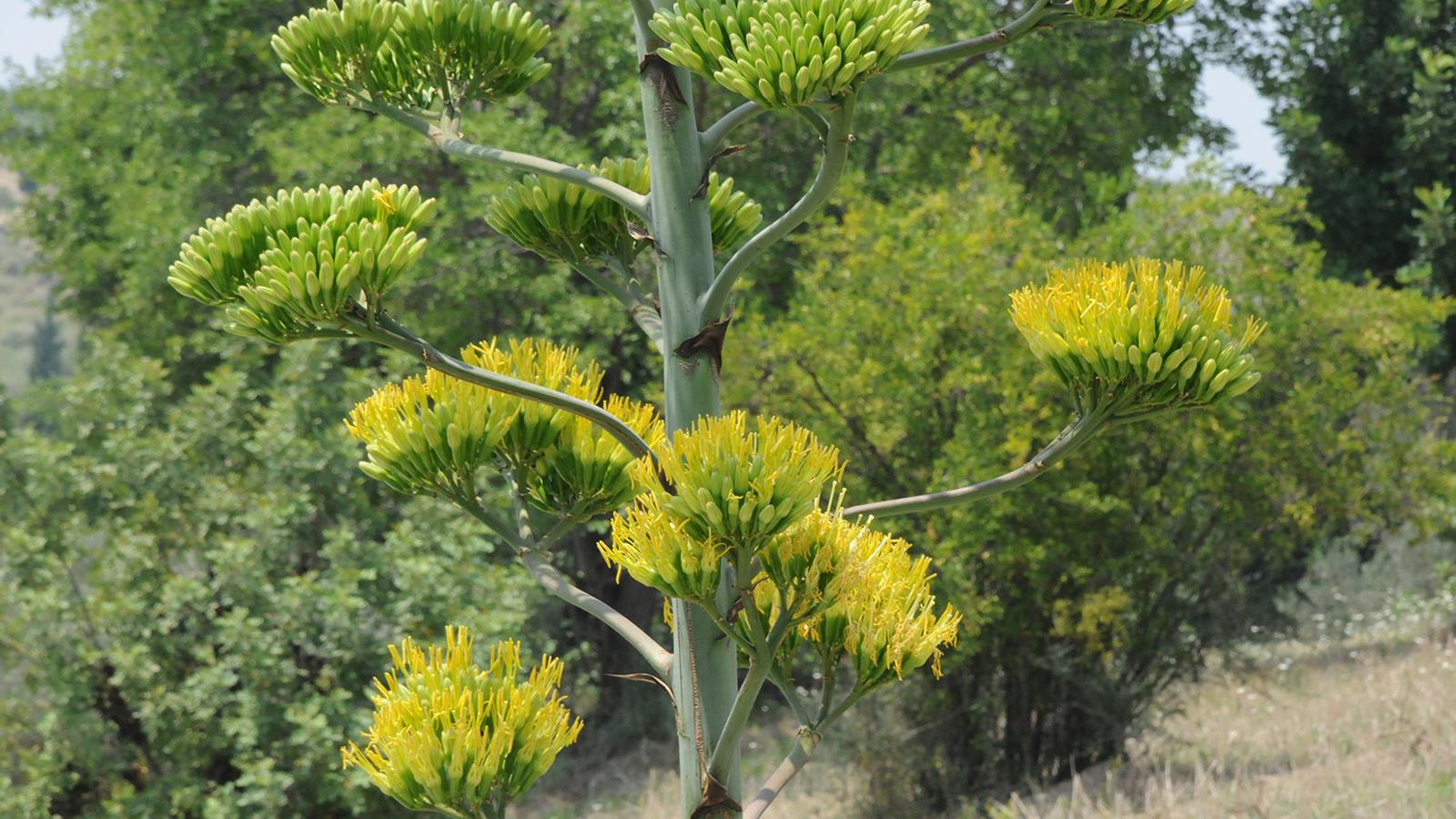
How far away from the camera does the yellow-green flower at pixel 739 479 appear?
2045 millimetres

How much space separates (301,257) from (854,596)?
43.6 inches

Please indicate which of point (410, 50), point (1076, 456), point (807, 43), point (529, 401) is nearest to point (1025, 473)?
point (807, 43)

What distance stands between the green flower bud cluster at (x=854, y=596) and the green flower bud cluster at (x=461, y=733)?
47 centimetres

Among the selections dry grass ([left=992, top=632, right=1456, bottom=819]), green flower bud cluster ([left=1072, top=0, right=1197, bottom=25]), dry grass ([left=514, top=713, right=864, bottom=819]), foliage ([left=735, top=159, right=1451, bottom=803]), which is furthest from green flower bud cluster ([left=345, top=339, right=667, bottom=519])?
dry grass ([left=514, top=713, right=864, bottom=819])

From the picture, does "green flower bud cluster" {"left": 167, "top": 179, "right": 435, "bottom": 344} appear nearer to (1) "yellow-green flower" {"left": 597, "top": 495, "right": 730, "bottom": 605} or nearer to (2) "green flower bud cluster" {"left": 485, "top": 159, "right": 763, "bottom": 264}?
(2) "green flower bud cluster" {"left": 485, "top": 159, "right": 763, "bottom": 264}

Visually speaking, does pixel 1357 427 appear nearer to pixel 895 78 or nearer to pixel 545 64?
pixel 895 78

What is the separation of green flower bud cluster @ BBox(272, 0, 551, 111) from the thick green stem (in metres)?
0.42

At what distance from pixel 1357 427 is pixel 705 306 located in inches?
276

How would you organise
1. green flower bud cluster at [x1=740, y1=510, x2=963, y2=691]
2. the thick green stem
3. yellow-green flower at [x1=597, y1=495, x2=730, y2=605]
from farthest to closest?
the thick green stem, green flower bud cluster at [x1=740, y1=510, x2=963, y2=691], yellow-green flower at [x1=597, y1=495, x2=730, y2=605]

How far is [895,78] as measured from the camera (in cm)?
1069

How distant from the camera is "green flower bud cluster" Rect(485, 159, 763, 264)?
9.17 feet

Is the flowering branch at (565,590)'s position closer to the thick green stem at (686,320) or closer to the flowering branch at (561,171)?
the thick green stem at (686,320)

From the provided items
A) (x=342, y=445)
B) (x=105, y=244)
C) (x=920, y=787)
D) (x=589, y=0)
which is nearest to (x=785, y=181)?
(x=589, y=0)

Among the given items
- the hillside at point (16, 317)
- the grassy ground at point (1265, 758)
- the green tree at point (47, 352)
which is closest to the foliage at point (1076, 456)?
the grassy ground at point (1265, 758)
